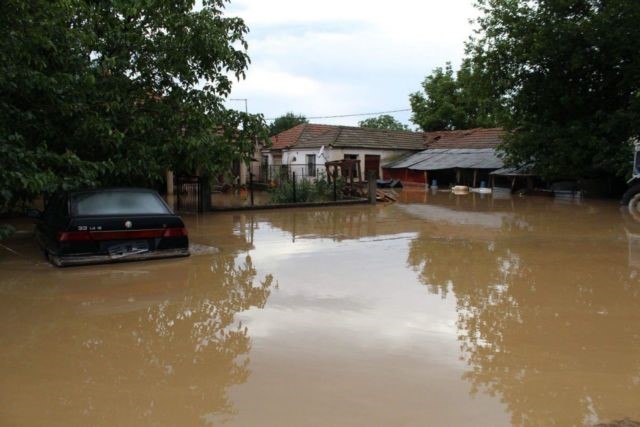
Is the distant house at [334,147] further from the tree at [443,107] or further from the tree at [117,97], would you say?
the tree at [117,97]

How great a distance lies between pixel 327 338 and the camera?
5523mm

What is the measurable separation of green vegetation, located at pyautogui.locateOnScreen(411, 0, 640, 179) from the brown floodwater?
13.7m

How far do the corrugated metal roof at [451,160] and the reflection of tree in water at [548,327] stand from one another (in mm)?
22798

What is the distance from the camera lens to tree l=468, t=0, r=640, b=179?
22.1 meters

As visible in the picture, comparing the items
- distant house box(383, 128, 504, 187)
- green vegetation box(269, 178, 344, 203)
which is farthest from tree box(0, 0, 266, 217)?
distant house box(383, 128, 504, 187)

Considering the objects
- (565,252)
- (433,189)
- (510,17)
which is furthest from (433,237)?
(433,189)

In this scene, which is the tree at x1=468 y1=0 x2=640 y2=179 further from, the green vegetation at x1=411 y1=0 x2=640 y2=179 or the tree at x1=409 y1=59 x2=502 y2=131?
the tree at x1=409 y1=59 x2=502 y2=131

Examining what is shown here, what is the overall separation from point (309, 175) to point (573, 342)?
99.5 feet

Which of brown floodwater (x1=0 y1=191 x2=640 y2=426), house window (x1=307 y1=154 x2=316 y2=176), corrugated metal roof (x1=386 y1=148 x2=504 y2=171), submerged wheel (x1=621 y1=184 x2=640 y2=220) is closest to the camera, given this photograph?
brown floodwater (x1=0 y1=191 x2=640 y2=426)

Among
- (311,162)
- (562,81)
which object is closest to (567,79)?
(562,81)

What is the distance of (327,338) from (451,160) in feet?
102

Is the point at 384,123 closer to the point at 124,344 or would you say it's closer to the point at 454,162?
the point at 454,162

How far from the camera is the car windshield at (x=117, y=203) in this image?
8.85m

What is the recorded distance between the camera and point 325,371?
183 inches
